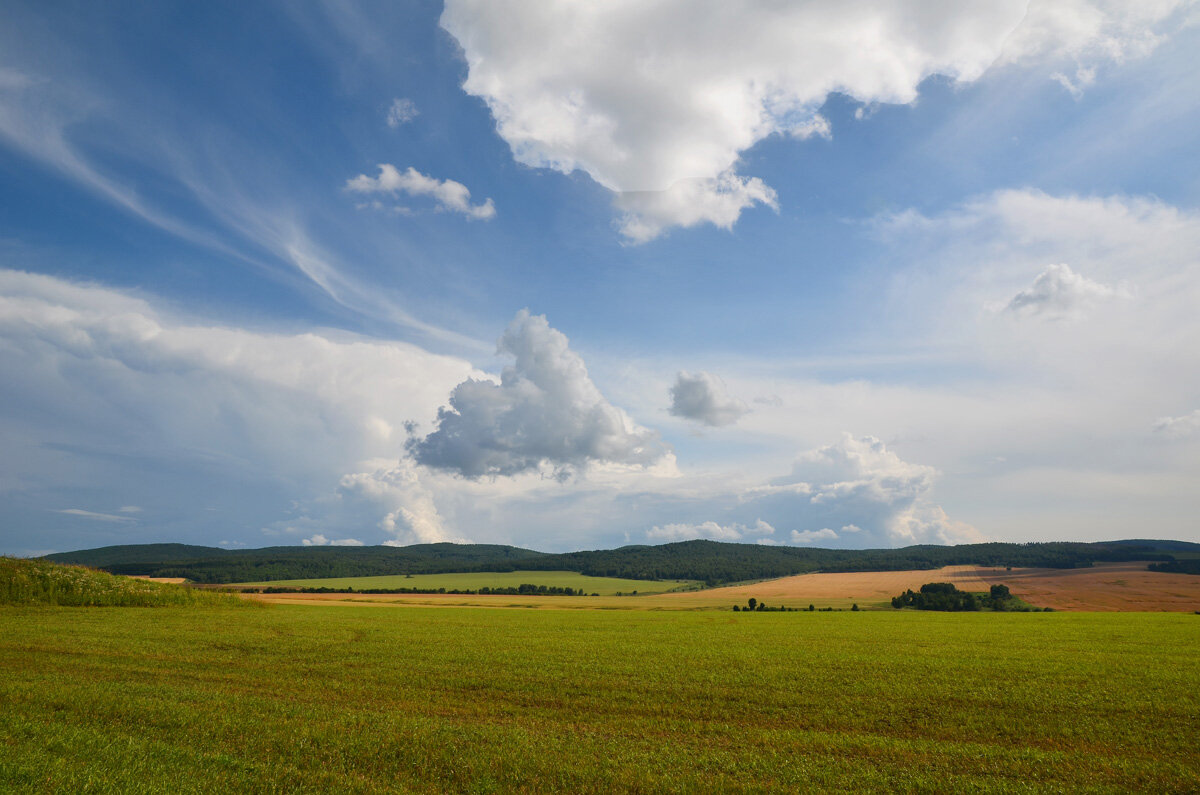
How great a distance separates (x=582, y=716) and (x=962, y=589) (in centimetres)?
10914

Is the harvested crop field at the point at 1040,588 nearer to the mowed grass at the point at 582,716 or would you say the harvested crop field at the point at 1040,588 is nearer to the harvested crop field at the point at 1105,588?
the harvested crop field at the point at 1105,588

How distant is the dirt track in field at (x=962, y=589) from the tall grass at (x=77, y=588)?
21.0 m

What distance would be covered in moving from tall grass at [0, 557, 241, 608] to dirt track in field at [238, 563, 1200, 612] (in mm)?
20953

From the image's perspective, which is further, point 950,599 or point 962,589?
point 962,589

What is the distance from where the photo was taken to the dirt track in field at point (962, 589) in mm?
83938

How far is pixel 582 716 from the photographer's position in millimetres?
16562

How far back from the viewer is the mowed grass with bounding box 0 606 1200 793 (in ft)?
38.2

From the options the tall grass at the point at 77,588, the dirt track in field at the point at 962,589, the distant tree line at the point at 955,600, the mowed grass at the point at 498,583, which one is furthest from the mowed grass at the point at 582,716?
the mowed grass at the point at 498,583

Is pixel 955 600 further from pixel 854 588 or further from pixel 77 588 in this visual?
pixel 77 588

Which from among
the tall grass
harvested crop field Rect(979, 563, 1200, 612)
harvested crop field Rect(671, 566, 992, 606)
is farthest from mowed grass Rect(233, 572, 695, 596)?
the tall grass

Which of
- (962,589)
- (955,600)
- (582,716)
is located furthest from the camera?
(962,589)

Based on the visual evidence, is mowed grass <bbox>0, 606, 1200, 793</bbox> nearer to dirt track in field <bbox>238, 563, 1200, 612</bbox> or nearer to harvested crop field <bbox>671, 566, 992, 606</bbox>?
dirt track in field <bbox>238, 563, 1200, 612</bbox>

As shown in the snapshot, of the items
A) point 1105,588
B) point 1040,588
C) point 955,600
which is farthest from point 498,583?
point 1105,588

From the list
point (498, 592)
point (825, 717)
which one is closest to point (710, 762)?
point (825, 717)
